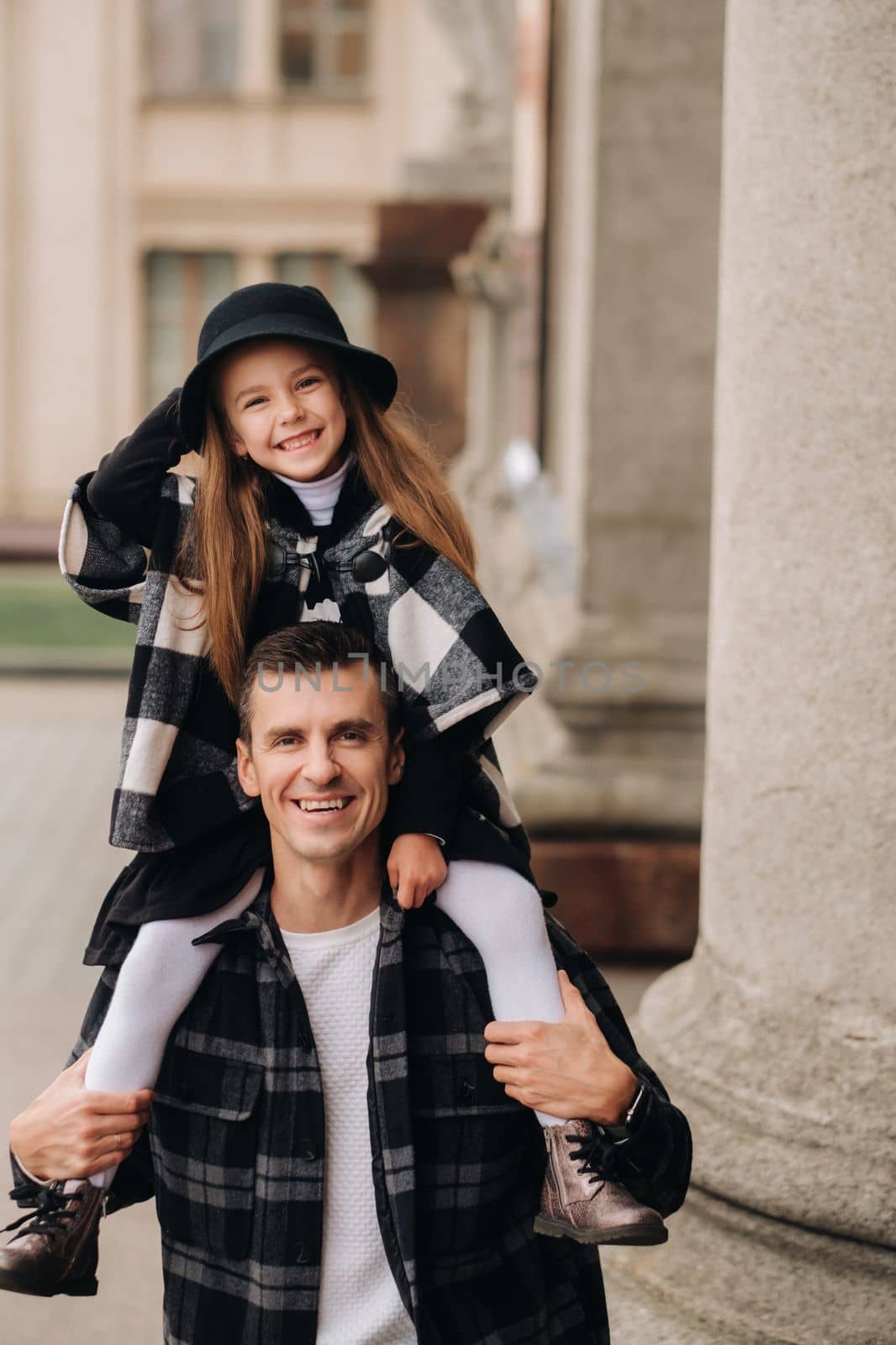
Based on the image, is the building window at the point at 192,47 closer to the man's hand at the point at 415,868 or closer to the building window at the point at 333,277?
the building window at the point at 333,277

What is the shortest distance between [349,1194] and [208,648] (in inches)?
30.0

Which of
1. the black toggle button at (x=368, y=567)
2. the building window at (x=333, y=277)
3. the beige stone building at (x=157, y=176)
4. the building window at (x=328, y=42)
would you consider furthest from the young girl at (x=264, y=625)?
the building window at (x=328, y=42)

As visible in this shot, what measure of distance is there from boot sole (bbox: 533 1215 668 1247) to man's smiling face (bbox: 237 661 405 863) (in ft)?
1.87

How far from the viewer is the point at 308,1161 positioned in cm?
221

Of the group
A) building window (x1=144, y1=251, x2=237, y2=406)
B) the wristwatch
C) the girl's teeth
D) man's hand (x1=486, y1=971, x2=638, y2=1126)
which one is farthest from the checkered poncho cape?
building window (x1=144, y1=251, x2=237, y2=406)

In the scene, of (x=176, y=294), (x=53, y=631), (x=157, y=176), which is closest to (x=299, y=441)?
(x=53, y=631)

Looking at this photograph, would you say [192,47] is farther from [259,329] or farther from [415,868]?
[415,868]

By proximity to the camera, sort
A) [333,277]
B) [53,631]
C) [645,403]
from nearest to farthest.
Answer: [645,403]
[53,631]
[333,277]

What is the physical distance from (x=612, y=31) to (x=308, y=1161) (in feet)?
13.9

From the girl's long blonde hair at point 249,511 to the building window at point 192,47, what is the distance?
2614 cm

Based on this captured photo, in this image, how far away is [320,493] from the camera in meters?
2.43

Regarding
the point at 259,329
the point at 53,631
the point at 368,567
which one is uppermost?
the point at 259,329

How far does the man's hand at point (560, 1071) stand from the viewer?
219 centimetres

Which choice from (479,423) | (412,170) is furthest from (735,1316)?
(412,170)
